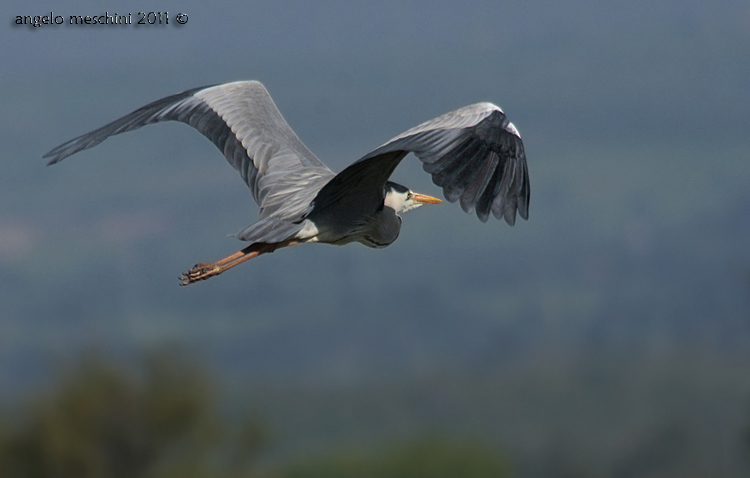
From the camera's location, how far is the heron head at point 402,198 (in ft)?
14.1

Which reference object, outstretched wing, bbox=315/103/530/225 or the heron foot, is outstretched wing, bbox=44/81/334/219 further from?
outstretched wing, bbox=315/103/530/225

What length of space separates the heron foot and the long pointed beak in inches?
40.9

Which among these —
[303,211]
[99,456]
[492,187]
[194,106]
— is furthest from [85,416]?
[492,187]

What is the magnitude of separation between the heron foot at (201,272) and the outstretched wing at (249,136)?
0.98 feet

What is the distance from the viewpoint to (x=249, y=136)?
451 centimetres

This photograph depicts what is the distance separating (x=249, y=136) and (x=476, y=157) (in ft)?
5.14

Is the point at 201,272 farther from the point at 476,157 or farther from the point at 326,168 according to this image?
the point at 476,157

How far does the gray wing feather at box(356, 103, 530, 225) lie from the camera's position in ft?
10.2

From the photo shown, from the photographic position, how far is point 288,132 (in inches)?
182

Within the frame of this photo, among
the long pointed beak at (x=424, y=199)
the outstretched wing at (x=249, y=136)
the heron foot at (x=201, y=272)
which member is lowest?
the heron foot at (x=201, y=272)

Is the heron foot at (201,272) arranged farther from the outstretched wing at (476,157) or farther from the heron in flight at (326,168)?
the outstretched wing at (476,157)

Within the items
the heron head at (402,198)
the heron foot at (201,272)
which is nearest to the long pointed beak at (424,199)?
the heron head at (402,198)

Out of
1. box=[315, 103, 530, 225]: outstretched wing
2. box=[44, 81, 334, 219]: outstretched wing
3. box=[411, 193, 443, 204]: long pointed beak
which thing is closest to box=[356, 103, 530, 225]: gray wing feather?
box=[315, 103, 530, 225]: outstretched wing

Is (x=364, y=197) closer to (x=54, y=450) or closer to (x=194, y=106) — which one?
(x=194, y=106)
